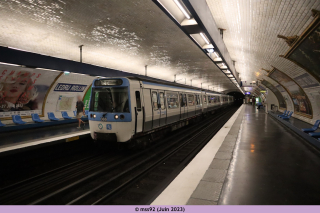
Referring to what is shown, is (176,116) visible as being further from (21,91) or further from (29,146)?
(21,91)

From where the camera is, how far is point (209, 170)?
4406mm

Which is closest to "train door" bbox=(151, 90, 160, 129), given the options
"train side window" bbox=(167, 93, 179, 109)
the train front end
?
"train side window" bbox=(167, 93, 179, 109)

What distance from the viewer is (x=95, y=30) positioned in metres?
6.20

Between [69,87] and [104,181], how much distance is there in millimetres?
8650

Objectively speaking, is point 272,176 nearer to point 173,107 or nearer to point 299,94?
point 173,107

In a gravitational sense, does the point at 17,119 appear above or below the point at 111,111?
below

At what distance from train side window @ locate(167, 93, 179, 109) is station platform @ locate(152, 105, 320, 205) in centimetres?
343

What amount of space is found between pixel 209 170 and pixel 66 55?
804 centimetres

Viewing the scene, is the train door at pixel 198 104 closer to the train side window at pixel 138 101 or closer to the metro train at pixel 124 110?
the metro train at pixel 124 110

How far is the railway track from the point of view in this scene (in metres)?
3.88

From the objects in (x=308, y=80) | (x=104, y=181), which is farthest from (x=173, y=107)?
(x=308, y=80)

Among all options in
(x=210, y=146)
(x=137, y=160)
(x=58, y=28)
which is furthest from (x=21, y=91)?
(x=210, y=146)

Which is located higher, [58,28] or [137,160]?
[58,28]

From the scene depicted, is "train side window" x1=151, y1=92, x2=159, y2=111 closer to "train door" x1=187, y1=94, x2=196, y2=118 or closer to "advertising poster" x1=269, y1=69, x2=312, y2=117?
"train door" x1=187, y1=94, x2=196, y2=118
